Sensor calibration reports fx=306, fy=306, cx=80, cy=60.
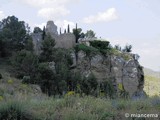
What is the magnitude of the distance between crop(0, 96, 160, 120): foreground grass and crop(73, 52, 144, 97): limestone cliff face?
44.1 meters

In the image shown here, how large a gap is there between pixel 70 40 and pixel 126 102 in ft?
163

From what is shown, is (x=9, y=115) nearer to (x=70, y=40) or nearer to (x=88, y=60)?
(x=88, y=60)

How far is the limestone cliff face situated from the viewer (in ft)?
171

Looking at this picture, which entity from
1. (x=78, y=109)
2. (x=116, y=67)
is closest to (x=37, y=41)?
(x=116, y=67)

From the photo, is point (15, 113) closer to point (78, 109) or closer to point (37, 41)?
point (78, 109)

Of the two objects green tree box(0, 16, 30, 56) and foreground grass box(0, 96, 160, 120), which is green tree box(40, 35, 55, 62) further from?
foreground grass box(0, 96, 160, 120)

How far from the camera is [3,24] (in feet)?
188

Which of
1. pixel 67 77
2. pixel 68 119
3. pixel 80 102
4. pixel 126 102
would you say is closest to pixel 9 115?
pixel 68 119

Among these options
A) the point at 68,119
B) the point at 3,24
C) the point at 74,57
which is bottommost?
the point at 68,119

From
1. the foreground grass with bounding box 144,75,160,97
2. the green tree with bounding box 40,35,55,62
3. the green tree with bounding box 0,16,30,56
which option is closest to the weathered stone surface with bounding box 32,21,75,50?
the green tree with bounding box 0,16,30,56

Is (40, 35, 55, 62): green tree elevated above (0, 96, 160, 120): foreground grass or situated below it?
above

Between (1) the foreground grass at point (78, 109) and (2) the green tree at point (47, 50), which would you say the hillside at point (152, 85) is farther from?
(2) the green tree at point (47, 50)

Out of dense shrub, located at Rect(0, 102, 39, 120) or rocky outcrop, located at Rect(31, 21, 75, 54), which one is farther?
rocky outcrop, located at Rect(31, 21, 75, 54)

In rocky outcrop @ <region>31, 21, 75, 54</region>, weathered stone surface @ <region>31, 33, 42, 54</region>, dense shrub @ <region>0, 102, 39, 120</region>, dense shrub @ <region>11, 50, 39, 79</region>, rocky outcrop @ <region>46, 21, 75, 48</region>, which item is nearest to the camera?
dense shrub @ <region>0, 102, 39, 120</region>
